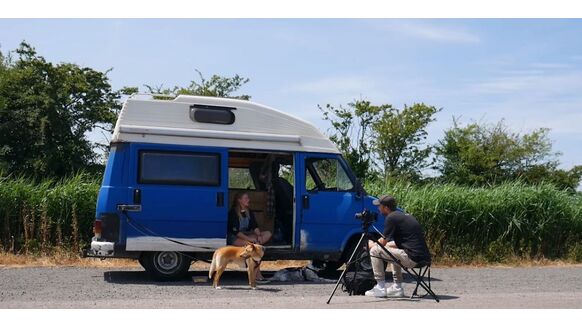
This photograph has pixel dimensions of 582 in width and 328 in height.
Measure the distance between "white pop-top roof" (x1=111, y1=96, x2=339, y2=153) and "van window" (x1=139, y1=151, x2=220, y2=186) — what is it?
221 millimetres

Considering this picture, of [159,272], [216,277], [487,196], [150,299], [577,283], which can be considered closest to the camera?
[150,299]

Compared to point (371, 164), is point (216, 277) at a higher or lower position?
lower

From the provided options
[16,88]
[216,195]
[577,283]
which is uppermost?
[16,88]

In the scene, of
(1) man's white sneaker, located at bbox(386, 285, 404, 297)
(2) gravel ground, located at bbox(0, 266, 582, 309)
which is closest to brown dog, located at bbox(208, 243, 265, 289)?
(2) gravel ground, located at bbox(0, 266, 582, 309)

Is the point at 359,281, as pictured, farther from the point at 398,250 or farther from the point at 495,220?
the point at 495,220

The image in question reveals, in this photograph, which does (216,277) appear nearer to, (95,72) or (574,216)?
(574,216)

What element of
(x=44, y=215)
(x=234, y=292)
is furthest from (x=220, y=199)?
(x=44, y=215)

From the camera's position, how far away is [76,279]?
12.6m

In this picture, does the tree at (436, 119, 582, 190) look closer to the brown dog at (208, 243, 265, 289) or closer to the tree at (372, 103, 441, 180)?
the tree at (372, 103, 441, 180)

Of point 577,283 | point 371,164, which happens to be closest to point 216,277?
point 577,283

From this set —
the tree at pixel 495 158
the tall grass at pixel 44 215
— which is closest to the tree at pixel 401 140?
the tree at pixel 495 158

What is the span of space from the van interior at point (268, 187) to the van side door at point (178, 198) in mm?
818

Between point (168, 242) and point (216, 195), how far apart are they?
3.59ft

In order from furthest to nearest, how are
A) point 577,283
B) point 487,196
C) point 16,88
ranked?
point 16,88 < point 487,196 < point 577,283
